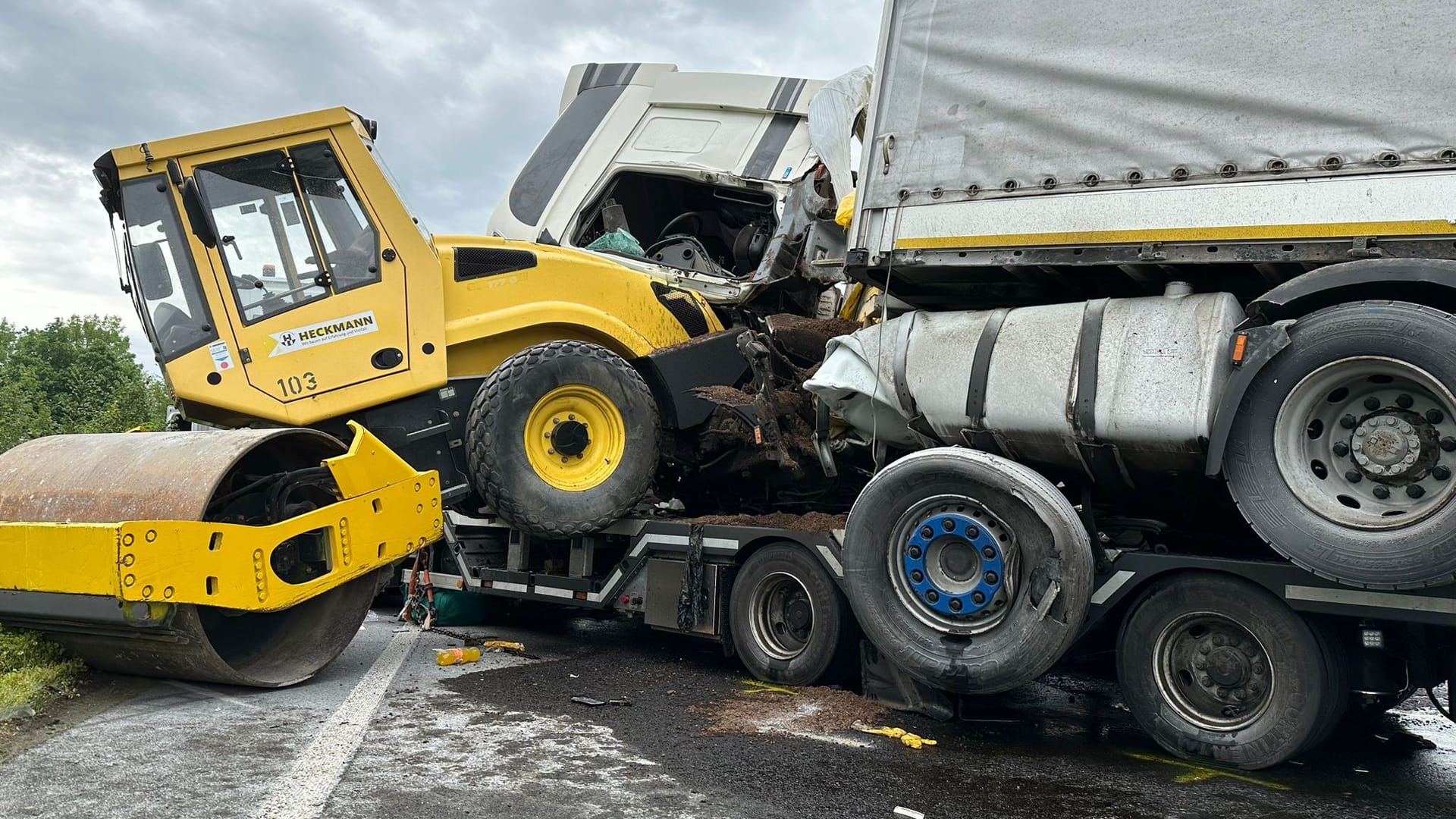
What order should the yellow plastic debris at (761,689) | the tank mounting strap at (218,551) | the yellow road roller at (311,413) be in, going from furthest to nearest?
the yellow plastic debris at (761,689), the yellow road roller at (311,413), the tank mounting strap at (218,551)

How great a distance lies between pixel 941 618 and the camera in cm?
510

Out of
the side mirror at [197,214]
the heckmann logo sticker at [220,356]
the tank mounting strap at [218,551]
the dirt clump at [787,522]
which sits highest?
the side mirror at [197,214]

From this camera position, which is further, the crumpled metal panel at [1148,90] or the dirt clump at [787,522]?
the dirt clump at [787,522]

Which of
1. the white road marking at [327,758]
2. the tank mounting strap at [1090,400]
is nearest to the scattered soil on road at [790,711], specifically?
the white road marking at [327,758]

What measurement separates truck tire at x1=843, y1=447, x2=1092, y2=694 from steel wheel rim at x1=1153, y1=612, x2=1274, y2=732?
48cm

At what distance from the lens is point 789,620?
641 cm

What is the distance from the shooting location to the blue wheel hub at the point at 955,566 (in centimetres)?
491

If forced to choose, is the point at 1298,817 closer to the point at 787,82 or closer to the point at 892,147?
the point at 892,147

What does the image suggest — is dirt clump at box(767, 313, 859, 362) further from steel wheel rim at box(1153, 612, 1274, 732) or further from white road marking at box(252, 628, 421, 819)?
white road marking at box(252, 628, 421, 819)

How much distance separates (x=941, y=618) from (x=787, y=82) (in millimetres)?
5107

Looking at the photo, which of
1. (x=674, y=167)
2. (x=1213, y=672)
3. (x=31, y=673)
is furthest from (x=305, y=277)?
(x=1213, y=672)

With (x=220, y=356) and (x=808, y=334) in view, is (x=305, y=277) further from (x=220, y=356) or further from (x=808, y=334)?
(x=808, y=334)

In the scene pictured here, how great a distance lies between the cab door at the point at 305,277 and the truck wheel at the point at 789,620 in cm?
247

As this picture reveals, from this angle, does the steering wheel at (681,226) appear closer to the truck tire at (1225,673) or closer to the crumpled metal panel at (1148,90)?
the crumpled metal panel at (1148,90)
